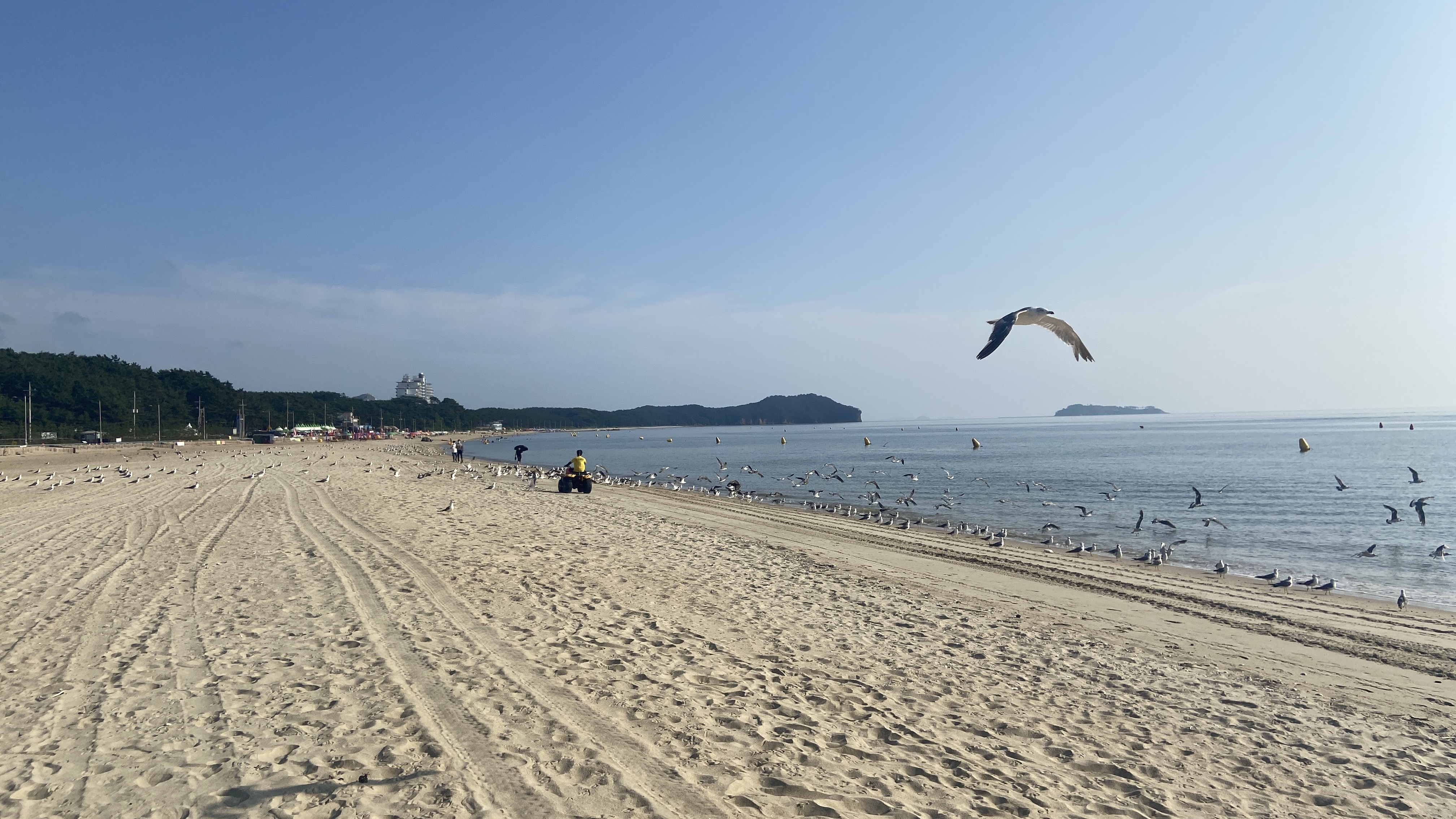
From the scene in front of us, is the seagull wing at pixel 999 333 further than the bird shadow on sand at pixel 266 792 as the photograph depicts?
Yes

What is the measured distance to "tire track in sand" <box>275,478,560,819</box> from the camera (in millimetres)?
4188

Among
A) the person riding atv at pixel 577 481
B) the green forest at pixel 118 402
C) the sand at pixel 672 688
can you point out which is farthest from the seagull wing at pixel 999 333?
the green forest at pixel 118 402

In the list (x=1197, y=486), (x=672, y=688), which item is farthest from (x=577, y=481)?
(x=1197, y=486)

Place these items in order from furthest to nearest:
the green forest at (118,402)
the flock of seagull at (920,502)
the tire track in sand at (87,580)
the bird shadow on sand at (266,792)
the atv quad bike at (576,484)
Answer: the green forest at (118,402), the atv quad bike at (576,484), the flock of seagull at (920,502), the tire track in sand at (87,580), the bird shadow on sand at (266,792)

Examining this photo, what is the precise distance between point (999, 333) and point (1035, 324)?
5.77 ft

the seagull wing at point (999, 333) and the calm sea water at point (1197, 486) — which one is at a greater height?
the seagull wing at point (999, 333)

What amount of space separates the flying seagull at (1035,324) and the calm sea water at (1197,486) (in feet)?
29.7

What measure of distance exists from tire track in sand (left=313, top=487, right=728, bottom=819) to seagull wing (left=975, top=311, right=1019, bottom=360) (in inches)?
214

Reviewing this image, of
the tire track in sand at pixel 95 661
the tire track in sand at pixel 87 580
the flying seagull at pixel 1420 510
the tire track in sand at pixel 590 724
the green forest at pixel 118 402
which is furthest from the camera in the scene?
the green forest at pixel 118 402

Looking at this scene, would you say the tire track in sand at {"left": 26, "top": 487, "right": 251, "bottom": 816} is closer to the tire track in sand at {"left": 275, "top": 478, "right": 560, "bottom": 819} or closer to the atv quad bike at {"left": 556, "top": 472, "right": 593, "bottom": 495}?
the tire track in sand at {"left": 275, "top": 478, "right": 560, "bottom": 819}

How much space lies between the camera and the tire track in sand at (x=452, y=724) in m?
4.19

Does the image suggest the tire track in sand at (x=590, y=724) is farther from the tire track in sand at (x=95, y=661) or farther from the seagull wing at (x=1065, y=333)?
the seagull wing at (x=1065, y=333)

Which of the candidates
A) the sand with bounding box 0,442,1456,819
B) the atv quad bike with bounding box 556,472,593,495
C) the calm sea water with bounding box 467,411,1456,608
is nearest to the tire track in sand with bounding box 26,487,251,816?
the sand with bounding box 0,442,1456,819

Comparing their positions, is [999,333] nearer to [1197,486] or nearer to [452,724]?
[452,724]
